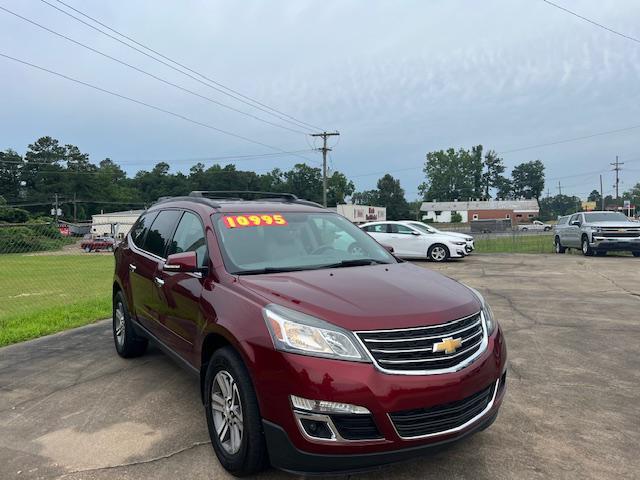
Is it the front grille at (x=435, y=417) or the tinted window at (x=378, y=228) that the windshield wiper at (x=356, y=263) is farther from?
the tinted window at (x=378, y=228)

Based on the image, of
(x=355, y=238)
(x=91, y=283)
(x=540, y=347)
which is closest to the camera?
(x=355, y=238)

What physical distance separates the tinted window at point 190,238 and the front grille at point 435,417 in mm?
1875

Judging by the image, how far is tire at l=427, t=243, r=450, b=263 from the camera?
59.2 ft

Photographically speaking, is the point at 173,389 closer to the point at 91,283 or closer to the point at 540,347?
the point at 540,347

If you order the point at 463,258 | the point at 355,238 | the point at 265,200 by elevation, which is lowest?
the point at 463,258

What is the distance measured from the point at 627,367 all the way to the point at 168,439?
14.5 ft

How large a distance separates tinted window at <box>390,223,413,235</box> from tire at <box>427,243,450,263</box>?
3.31 feet

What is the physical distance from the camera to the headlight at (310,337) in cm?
264

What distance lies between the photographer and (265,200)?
490cm

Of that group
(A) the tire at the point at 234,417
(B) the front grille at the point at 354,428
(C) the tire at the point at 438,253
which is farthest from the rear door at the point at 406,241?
(B) the front grille at the point at 354,428

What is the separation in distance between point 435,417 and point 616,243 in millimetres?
17859

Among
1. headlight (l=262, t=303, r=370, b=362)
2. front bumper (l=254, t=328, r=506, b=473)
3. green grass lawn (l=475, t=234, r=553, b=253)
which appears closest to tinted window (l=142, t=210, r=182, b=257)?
headlight (l=262, t=303, r=370, b=362)

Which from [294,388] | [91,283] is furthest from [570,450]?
[91,283]

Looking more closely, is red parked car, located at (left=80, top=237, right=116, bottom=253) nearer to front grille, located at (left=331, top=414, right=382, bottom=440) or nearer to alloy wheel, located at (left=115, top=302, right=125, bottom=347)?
alloy wheel, located at (left=115, top=302, right=125, bottom=347)
